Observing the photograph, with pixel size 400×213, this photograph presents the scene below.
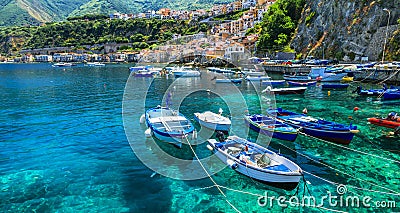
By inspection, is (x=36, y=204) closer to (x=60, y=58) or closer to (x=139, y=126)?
(x=139, y=126)

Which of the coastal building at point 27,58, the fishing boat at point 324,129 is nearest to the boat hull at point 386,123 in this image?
the fishing boat at point 324,129

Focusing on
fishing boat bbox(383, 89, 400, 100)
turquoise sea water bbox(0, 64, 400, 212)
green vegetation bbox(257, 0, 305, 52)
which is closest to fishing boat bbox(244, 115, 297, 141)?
turquoise sea water bbox(0, 64, 400, 212)

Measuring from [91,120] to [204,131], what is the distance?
1279 cm

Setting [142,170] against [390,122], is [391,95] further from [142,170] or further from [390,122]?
[142,170]

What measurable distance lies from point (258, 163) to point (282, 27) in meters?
86.3

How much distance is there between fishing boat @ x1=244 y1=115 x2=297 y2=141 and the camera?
742 inches

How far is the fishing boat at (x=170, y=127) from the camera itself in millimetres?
18097

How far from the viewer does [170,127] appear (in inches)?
773

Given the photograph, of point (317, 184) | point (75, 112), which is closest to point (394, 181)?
point (317, 184)

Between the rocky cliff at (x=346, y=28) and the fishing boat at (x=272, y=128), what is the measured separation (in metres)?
44.2

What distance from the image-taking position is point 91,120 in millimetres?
28078

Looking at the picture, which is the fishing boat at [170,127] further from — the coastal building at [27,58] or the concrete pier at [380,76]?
the coastal building at [27,58]

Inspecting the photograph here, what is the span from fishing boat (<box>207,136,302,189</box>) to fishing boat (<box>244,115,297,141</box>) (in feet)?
11.7

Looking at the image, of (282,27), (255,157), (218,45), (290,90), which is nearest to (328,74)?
(290,90)
